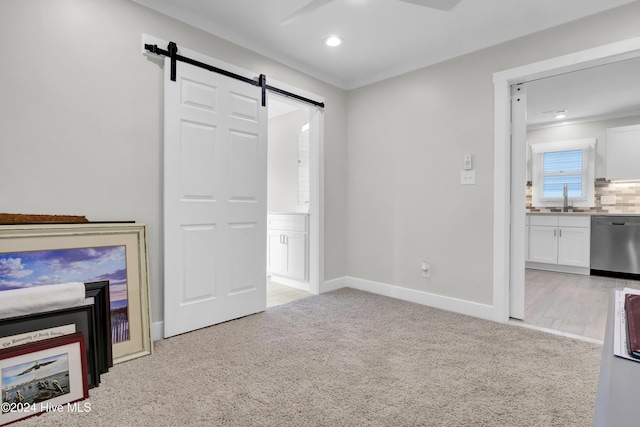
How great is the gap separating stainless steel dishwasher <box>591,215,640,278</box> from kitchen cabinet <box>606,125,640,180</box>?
814mm

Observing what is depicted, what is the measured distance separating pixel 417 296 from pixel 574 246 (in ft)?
10.9

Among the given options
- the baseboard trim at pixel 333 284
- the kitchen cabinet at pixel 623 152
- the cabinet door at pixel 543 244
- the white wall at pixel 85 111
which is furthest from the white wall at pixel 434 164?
the kitchen cabinet at pixel 623 152

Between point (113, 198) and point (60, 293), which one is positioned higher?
point (113, 198)

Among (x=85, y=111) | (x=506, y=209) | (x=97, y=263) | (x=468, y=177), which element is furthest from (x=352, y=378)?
(x=85, y=111)

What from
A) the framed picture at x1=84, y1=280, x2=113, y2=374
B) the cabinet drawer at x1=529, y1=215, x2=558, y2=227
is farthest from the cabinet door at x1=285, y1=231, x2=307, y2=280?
the cabinet drawer at x1=529, y1=215, x2=558, y2=227

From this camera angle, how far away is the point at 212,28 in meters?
2.72

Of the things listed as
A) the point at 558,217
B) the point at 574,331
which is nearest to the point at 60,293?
the point at 574,331

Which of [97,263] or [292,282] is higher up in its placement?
[97,263]

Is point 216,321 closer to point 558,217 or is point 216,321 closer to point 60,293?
point 60,293

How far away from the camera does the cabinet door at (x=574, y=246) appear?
16.2ft

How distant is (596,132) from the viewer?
17.8ft

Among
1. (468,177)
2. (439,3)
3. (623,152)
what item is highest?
(439,3)

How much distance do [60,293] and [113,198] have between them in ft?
2.34

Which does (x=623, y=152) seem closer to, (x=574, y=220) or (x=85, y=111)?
(x=574, y=220)
